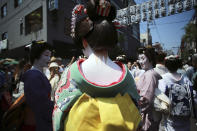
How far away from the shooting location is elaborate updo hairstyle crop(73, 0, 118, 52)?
43.6 inches

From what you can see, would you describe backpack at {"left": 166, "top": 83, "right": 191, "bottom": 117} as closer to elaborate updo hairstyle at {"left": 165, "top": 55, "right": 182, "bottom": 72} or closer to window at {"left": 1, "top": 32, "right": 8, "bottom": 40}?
elaborate updo hairstyle at {"left": 165, "top": 55, "right": 182, "bottom": 72}

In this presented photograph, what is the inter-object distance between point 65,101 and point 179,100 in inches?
82.1

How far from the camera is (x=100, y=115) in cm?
92

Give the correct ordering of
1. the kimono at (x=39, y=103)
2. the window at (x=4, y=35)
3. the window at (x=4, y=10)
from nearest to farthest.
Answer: the kimono at (x=39, y=103), the window at (x=4, y=35), the window at (x=4, y=10)

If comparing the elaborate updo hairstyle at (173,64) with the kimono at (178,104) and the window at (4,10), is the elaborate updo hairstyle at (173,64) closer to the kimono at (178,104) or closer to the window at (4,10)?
the kimono at (178,104)

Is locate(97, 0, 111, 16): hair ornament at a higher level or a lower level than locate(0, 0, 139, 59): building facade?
lower

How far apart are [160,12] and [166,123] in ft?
34.6

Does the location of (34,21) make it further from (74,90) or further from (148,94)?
(74,90)

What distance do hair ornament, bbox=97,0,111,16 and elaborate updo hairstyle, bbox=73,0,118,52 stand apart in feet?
0.04

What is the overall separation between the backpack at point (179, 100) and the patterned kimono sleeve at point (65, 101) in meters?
1.94

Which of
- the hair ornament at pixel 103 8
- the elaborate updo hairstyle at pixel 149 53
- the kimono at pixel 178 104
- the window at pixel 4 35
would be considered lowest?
the kimono at pixel 178 104

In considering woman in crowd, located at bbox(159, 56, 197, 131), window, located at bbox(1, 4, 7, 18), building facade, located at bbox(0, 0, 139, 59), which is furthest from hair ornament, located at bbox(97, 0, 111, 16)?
window, located at bbox(1, 4, 7, 18)

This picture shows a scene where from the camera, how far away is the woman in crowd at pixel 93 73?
1.00 m

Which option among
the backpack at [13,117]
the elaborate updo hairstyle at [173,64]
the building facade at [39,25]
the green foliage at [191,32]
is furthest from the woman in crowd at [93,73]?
the green foliage at [191,32]
